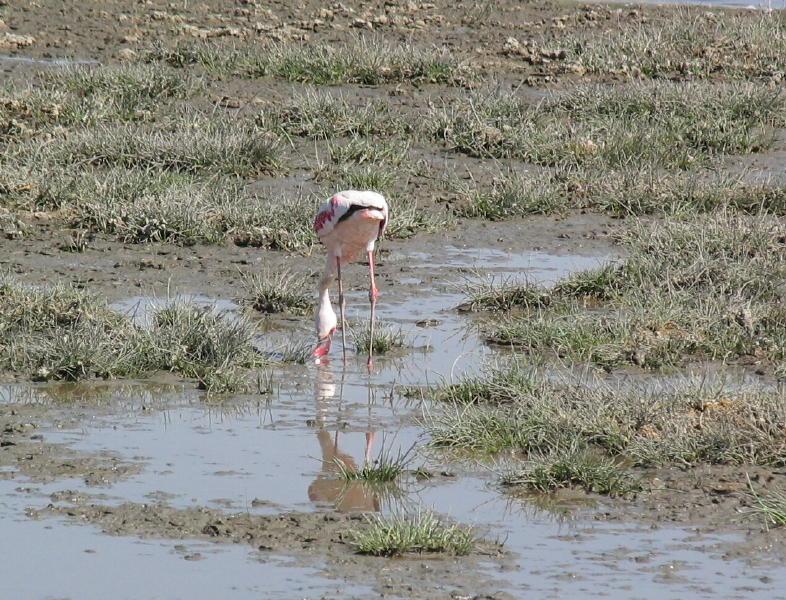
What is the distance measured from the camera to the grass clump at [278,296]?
1073 centimetres

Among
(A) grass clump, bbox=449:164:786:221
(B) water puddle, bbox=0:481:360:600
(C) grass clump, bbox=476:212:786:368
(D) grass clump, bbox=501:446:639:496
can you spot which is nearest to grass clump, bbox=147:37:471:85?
(A) grass clump, bbox=449:164:786:221

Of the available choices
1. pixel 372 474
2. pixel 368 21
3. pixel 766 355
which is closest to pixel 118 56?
pixel 368 21

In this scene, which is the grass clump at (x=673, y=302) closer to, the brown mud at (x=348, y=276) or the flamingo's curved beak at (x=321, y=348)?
the brown mud at (x=348, y=276)

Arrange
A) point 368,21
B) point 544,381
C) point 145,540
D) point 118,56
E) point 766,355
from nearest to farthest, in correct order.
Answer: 1. point 145,540
2. point 544,381
3. point 766,355
4. point 118,56
5. point 368,21

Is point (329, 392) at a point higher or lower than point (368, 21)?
lower

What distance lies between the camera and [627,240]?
39.3ft

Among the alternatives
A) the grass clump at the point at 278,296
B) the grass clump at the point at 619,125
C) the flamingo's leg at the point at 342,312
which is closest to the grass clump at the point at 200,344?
the flamingo's leg at the point at 342,312

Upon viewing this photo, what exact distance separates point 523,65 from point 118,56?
422 cm

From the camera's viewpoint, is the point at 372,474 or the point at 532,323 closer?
the point at 372,474

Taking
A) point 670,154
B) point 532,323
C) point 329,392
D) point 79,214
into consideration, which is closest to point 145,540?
point 329,392

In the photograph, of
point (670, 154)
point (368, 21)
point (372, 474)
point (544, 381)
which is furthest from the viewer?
point (368, 21)

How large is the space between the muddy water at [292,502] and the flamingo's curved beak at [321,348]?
0.64 ft

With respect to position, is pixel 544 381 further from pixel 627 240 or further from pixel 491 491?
pixel 627 240

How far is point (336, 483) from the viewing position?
7344 mm
